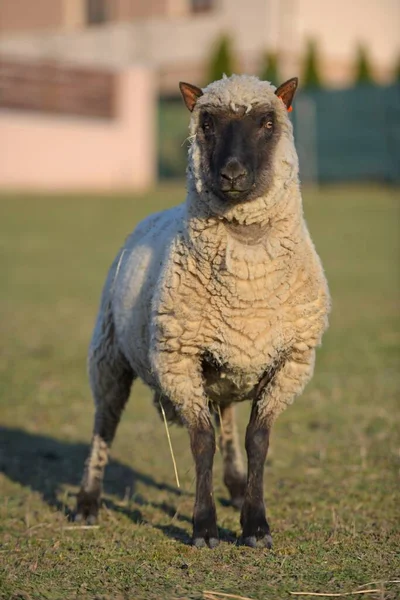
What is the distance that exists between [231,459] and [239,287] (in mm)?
1445

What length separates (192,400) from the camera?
475cm

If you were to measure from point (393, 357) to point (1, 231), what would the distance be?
14.9 meters

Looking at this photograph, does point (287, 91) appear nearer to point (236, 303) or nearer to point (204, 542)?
point (236, 303)

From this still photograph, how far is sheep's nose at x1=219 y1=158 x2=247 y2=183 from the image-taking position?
4.45 m

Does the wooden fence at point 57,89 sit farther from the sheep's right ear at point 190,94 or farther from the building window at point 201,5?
the sheep's right ear at point 190,94

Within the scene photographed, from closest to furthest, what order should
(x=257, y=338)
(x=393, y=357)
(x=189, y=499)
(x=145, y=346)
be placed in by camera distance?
(x=257, y=338)
(x=145, y=346)
(x=189, y=499)
(x=393, y=357)

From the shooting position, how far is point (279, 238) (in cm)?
476

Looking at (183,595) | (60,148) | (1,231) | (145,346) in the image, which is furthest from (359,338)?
(60,148)

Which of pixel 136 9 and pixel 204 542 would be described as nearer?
pixel 204 542

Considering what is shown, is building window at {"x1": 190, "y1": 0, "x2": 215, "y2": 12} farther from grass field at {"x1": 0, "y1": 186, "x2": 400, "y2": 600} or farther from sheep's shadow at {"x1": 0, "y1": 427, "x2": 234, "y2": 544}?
sheep's shadow at {"x1": 0, "y1": 427, "x2": 234, "y2": 544}

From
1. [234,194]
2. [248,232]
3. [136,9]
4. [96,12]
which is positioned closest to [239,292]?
[248,232]

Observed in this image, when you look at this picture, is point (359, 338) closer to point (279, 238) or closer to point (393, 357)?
point (393, 357)

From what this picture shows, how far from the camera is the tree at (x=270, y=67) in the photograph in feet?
103

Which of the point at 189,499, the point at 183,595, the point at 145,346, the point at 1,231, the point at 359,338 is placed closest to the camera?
the point at 183,595
